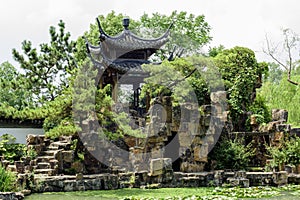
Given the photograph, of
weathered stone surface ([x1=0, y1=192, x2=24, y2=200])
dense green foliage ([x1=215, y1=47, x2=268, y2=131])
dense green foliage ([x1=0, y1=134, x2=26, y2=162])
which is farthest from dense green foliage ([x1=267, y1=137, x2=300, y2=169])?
dense green foliage ([x1=0, y1=134, x2=26, y2=162])

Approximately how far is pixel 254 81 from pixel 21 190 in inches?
368

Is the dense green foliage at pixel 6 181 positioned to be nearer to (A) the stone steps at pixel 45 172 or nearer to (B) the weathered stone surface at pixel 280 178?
(A) the stone steps at pixel 45 172

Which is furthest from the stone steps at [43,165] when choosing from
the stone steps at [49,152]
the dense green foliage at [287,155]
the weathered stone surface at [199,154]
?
the dense green foliage at [287,155]

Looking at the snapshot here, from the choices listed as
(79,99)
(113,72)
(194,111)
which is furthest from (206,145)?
(113,72)

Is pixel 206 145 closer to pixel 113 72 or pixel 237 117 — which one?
pixel 237 117

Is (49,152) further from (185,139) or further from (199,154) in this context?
(199,154)

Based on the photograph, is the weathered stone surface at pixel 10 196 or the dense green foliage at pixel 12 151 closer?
the weathered stone surface at pixel 10 196

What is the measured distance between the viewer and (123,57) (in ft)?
57.2

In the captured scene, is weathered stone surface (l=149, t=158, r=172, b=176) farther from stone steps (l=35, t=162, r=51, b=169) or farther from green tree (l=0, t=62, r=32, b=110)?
green tree (l=0, t=62, r=32, b=110)

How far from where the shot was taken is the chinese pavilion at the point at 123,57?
623 inches

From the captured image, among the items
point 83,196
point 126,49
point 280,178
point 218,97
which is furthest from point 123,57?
point 83,196

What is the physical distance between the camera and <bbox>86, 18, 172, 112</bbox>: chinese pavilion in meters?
15.8

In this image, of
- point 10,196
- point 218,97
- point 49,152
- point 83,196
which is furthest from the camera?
point 218,97

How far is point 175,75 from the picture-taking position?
15070 mm
